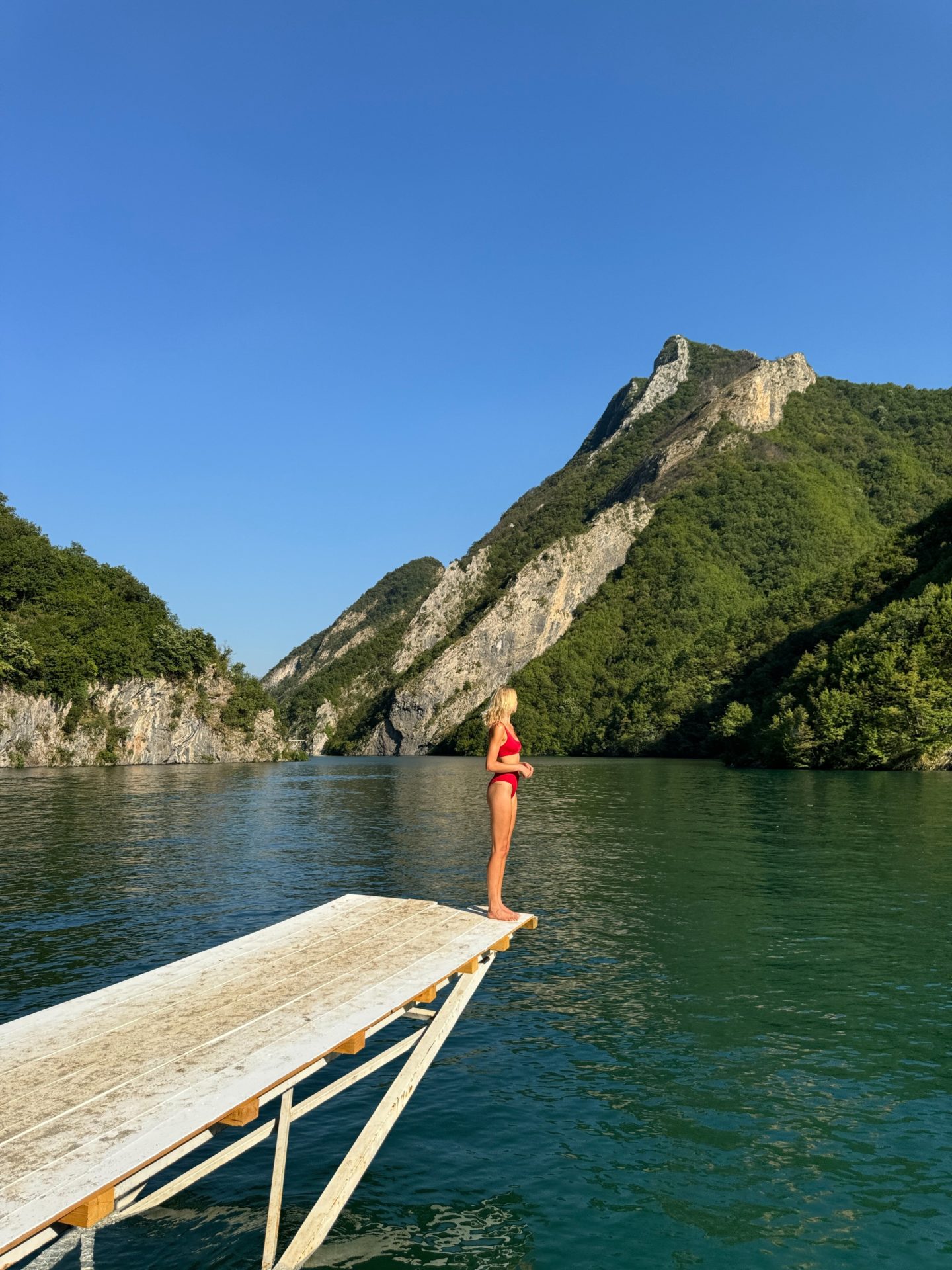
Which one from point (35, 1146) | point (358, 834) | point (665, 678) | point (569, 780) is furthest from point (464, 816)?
point (665, 678)

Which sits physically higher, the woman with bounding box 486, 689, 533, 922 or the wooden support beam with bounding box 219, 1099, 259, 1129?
the woman with bounding box 486, 689, 533, 922

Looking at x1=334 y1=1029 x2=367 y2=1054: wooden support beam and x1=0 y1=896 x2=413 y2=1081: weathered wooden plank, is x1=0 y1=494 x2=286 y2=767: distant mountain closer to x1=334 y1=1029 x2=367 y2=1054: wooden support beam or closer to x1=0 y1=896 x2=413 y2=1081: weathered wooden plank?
x1=0 y1=896 x2=413 y2=1081: weathered wooden plank

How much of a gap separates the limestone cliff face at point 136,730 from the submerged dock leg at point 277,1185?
117 m

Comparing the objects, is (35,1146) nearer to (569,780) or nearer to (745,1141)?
(745,1141)

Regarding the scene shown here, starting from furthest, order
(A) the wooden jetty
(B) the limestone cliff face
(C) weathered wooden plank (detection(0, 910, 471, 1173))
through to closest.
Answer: (B) the limestone cliff face → (C) weathered wooden plank (detection(0, 910, 471, 1173)) → (A) the wooden jetty

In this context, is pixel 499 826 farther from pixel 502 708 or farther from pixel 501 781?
pixel 502 708

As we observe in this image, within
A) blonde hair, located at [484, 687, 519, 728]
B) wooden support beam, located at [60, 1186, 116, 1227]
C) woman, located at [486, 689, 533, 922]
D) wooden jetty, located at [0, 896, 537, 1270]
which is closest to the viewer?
wooden support beam, located at [60, 1186, 116, 1227]

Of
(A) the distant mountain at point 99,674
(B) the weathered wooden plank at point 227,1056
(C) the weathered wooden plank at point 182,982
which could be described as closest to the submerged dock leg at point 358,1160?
(B) the weathered wooden plank at point 227,1056

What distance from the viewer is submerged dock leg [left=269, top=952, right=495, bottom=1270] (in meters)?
6.70

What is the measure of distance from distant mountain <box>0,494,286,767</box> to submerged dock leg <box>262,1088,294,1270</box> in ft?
376

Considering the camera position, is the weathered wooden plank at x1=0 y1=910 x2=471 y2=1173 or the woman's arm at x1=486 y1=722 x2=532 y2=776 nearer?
the weathered wooden plank at x1=0 y1=910 x2=471 y2=1173

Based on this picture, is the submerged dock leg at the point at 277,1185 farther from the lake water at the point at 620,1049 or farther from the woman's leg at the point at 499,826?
the woman's leg at the point at 499,826

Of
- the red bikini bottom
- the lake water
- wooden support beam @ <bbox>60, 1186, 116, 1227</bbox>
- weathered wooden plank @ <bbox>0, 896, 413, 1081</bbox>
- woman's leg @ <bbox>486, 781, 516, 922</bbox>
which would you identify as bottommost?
the lake water

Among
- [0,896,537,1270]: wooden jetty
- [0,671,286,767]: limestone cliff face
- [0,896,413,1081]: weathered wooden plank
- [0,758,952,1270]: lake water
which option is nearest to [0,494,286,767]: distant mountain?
[0,671,286,767]: limestone cliff face
